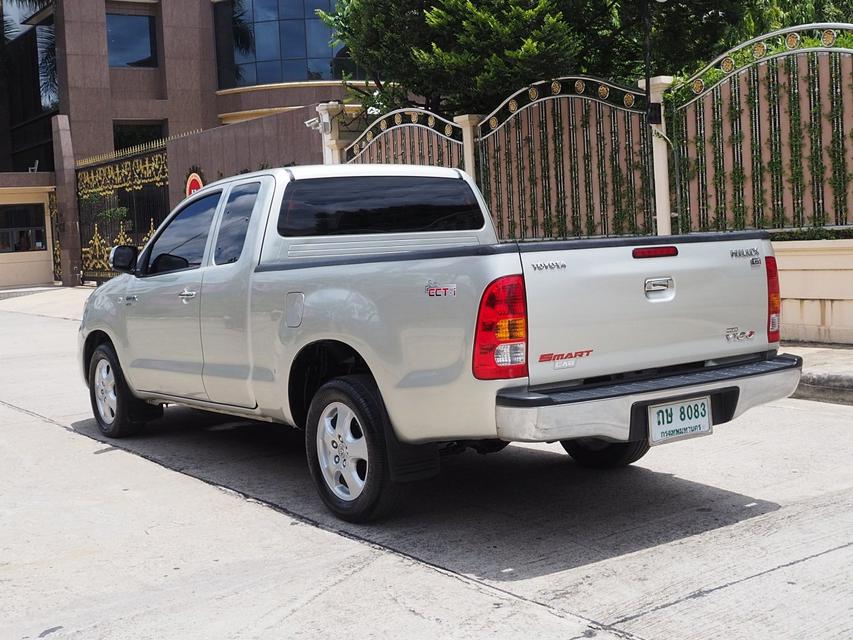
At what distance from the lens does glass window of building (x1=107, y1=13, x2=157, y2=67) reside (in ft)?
124

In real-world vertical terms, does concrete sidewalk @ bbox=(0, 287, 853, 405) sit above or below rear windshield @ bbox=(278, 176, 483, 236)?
below

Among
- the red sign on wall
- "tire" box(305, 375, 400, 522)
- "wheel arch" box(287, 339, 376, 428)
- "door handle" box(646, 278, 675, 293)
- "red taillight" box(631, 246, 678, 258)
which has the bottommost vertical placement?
"tire" box(305, 375, 400, 522)

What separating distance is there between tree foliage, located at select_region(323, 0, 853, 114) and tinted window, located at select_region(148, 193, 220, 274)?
6.73m

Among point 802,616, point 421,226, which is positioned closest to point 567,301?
point 802,616

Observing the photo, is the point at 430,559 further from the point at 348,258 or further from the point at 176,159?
the point at 176,159

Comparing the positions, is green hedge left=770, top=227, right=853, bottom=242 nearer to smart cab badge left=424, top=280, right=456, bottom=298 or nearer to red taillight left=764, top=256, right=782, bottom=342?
red taillight left=764, top=256, right=782, bottom=342

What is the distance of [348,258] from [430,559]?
5.08 feet

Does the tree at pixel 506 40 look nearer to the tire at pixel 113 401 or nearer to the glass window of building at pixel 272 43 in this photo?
the tire at pixel 113 401

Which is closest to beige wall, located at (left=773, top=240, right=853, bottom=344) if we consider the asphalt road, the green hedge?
the green hedge

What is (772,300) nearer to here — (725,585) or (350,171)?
(725,585)

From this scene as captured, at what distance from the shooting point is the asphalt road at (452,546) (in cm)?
433

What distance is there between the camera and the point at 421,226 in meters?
7.02

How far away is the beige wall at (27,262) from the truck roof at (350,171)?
31509 mm

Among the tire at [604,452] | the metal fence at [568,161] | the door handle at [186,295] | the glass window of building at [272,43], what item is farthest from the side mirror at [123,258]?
the glass window of building at [272,43]
